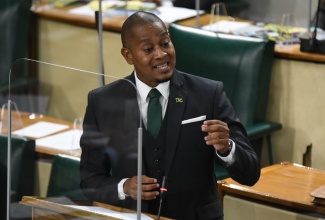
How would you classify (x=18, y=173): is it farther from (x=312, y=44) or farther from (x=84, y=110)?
(x=312, y=44)

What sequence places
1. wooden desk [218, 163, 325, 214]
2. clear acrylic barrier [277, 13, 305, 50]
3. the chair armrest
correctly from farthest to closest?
clear acrylic barrier [277, 13, 305, 50] < the chair armrest < wooden desk [218, 163, 325, 214]

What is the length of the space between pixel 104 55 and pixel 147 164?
2.14 metres

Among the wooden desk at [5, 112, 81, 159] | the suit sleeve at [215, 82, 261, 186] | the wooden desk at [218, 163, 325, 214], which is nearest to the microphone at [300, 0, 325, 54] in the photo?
the wooden desk at [218, 163, 325, 214]

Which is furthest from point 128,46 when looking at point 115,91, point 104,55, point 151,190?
point 104,55

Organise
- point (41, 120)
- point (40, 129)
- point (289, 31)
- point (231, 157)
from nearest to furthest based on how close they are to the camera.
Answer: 1. point (231, 157)
2. point (41, 120)
3. point (40, 129)
4. point (289, 31)

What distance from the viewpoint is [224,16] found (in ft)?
A: 16.8

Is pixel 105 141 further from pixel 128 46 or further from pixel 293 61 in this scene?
pixel 293 61

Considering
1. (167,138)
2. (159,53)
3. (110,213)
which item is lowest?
(110,213)

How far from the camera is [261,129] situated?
4.38 m

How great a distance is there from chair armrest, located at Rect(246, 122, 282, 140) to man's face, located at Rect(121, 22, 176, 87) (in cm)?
143

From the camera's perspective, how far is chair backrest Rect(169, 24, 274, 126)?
4414 mm

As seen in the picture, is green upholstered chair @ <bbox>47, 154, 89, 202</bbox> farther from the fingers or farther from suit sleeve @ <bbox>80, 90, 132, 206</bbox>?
the fingers

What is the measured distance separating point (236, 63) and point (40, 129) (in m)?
0.96

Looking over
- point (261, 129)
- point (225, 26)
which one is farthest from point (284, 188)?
point (225, 26)
